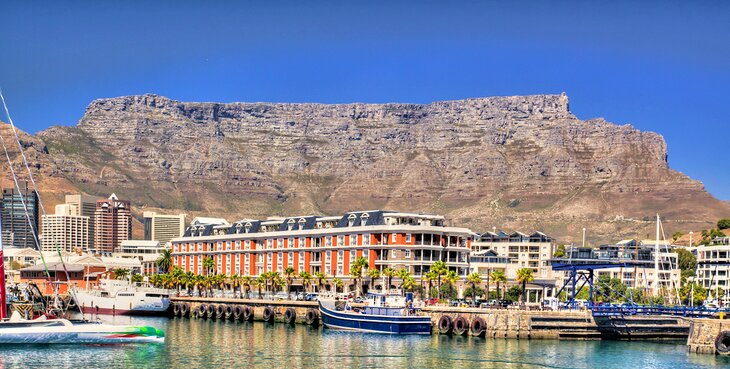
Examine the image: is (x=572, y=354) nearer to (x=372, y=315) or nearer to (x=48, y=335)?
(x=372, y=315)

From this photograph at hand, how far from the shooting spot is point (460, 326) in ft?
437

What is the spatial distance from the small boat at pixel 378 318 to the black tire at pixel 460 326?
333 cm

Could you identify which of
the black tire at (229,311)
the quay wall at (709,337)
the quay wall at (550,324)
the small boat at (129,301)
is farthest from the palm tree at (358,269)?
the quay wall at (709,337)

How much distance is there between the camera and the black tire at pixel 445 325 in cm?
13450

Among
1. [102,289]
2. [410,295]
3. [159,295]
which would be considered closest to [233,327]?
[410,295]

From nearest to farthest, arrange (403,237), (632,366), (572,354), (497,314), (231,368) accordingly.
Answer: (231,368), (632,366), (572,354), (497,314), (403,237)

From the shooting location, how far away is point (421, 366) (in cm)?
10306

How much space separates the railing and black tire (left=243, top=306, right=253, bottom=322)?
188ft

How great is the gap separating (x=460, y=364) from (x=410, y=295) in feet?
154

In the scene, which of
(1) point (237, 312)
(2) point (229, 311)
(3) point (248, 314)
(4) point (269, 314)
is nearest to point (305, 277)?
(2) point (229, 311)

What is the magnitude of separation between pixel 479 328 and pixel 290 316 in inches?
1490

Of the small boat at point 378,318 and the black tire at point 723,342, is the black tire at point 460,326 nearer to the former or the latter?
the small boat at point 378,318

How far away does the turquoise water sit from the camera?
104 metres

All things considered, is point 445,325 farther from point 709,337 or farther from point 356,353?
point 709,337
